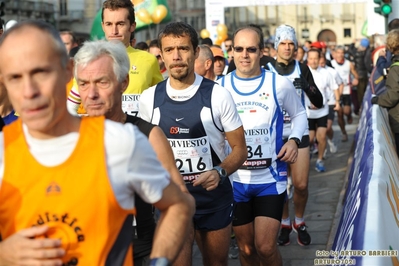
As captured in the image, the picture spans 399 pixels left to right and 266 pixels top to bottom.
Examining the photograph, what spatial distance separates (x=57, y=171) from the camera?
95.1 inches

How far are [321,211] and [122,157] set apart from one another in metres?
6.94

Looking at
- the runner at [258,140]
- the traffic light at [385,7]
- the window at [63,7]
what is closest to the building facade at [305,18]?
the window at [63,7]

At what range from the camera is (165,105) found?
4.92 m

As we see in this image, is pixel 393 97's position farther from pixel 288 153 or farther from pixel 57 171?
pixel 57 171

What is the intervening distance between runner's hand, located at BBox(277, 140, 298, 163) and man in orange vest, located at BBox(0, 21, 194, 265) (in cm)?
327

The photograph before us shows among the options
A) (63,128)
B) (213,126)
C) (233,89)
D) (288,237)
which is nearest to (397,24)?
(288,237)

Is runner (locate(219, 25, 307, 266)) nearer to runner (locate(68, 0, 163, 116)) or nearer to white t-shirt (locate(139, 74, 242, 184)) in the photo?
runner (locate(68, 0, 163, 116))

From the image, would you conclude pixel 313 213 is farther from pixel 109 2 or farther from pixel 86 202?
pixel 86 202

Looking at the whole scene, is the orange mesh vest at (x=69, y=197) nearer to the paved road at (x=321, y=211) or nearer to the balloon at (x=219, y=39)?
the paved road at (x=321, y=211)

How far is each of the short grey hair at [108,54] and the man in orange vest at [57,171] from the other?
2.81ft

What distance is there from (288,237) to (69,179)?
5.49 metres

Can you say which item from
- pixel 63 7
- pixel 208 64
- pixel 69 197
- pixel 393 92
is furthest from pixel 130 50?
pixel 63 7

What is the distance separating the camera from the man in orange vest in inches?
93.1

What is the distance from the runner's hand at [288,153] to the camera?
18.7ft
